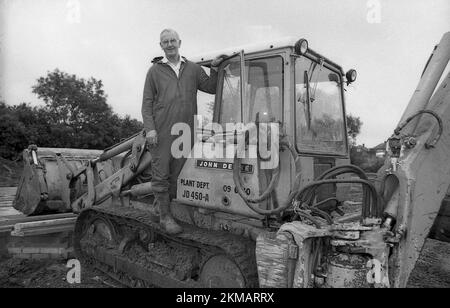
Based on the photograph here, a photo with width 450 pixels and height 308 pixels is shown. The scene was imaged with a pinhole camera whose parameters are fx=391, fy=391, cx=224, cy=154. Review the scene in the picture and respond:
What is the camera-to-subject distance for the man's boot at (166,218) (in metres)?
4.23

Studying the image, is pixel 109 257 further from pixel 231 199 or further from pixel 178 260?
pixel 231 199

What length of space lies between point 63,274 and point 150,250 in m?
1.59

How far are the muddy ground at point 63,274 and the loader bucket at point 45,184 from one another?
843 mm

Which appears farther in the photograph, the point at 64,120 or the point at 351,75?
the point at 64,120

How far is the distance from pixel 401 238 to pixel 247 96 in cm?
191

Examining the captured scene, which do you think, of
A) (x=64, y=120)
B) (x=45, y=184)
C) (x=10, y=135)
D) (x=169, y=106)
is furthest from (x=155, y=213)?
(x=64, y=120)

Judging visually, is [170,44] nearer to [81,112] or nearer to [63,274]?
[63,274]

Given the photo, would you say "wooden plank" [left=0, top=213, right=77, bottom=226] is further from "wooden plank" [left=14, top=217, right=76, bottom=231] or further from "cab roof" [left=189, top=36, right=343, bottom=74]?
A: "cab roof" [left=189, top=36, right=343, bottom=74]

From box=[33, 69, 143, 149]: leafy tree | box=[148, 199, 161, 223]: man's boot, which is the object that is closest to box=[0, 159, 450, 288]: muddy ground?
box=[148, 199, 161, 223]: man's boot

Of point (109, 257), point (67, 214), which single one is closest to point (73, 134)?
point (67, 214)

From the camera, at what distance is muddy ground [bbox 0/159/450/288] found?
506cm

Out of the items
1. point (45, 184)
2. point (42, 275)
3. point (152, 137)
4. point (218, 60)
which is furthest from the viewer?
point (45, 184)

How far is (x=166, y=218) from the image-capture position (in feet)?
14.1

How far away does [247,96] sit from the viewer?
392 centimetres
